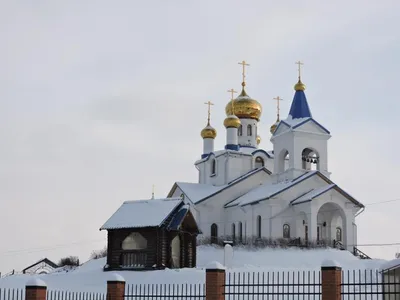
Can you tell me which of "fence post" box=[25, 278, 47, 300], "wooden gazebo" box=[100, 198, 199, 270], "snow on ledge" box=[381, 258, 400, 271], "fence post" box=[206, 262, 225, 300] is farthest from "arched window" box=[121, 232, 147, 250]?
"snow on ledge" box=[381, 258, 400, 271]

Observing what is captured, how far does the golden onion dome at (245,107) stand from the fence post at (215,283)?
32844mm

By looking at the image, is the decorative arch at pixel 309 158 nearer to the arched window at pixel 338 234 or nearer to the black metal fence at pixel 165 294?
the arched window at pixel 338 234

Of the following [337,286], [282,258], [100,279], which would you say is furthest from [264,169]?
[337,286]

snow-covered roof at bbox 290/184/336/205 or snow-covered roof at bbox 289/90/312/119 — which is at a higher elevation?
snow-covered roof at bbox 289/90/312/119

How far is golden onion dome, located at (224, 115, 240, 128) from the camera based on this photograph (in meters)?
44.4

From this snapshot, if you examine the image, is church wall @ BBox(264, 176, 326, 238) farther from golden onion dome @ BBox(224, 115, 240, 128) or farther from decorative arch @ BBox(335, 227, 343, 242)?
golden onion dome @ BBox(224, 115, 240, 128)

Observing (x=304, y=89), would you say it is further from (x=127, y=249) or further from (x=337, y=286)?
(x=337, y=286)

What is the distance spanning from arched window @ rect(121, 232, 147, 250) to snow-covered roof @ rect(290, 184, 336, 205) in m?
9.86

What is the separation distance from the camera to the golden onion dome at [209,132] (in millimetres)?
47406

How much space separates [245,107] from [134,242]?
17.6 meters

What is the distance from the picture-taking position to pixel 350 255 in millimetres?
35156


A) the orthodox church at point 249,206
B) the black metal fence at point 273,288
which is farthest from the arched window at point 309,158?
the black metal fence at point 273,288

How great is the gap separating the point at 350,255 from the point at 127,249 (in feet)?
36.3

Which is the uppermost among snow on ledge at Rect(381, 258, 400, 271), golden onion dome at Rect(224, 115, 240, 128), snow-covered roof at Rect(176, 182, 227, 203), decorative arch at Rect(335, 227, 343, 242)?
golden onion dome at Rect(224, 115, 240, 128)
